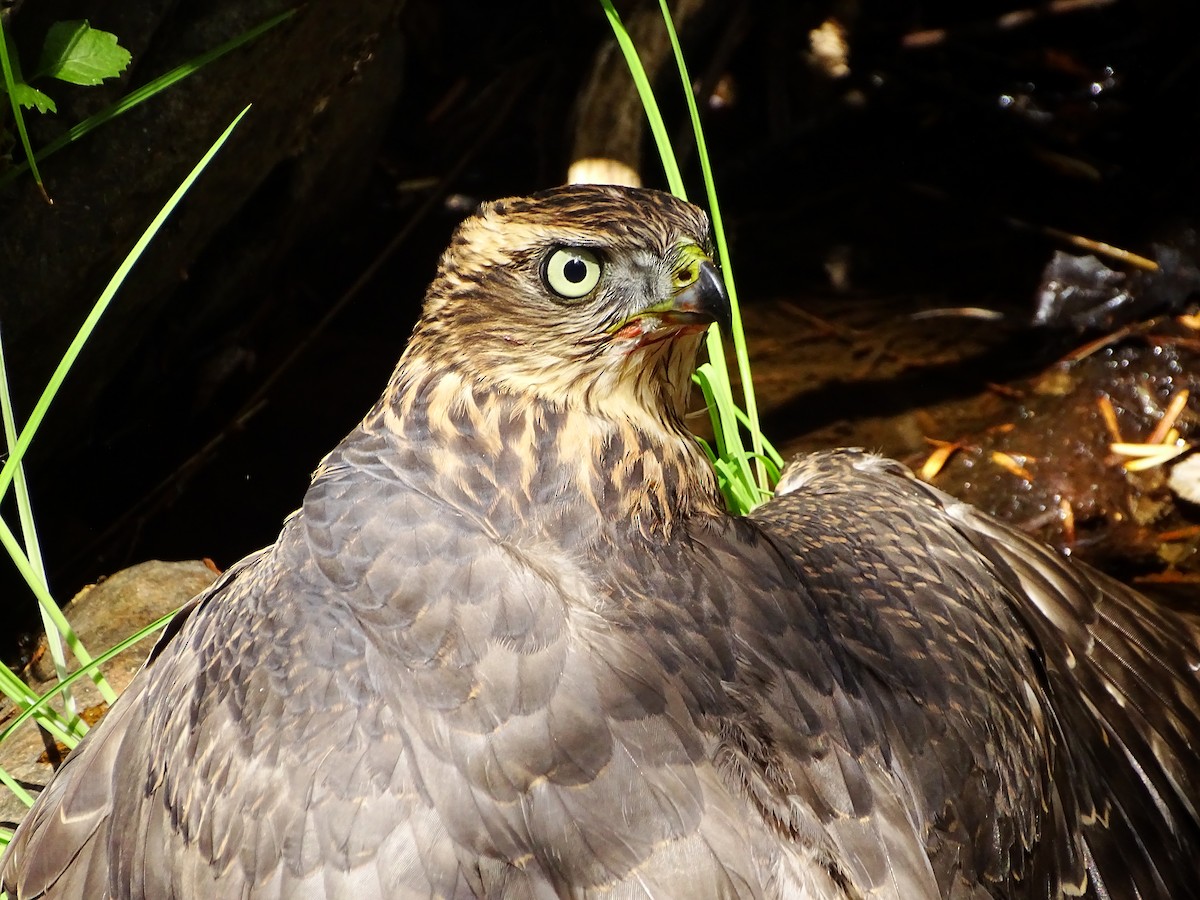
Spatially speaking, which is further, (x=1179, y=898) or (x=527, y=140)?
(x=527, y=140)

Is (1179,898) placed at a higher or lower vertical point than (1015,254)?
lower

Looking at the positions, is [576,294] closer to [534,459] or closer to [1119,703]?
[534,459]

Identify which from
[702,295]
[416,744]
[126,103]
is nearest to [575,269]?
[702,295]

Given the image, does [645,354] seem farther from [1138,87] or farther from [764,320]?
[1138,87]

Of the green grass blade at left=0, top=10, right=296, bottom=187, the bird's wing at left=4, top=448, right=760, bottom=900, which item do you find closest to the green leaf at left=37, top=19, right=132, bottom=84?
the green grass blade at left=0, top=10, right=296, bottom=187

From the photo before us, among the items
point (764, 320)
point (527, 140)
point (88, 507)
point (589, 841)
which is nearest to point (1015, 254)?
point (764, 320)
